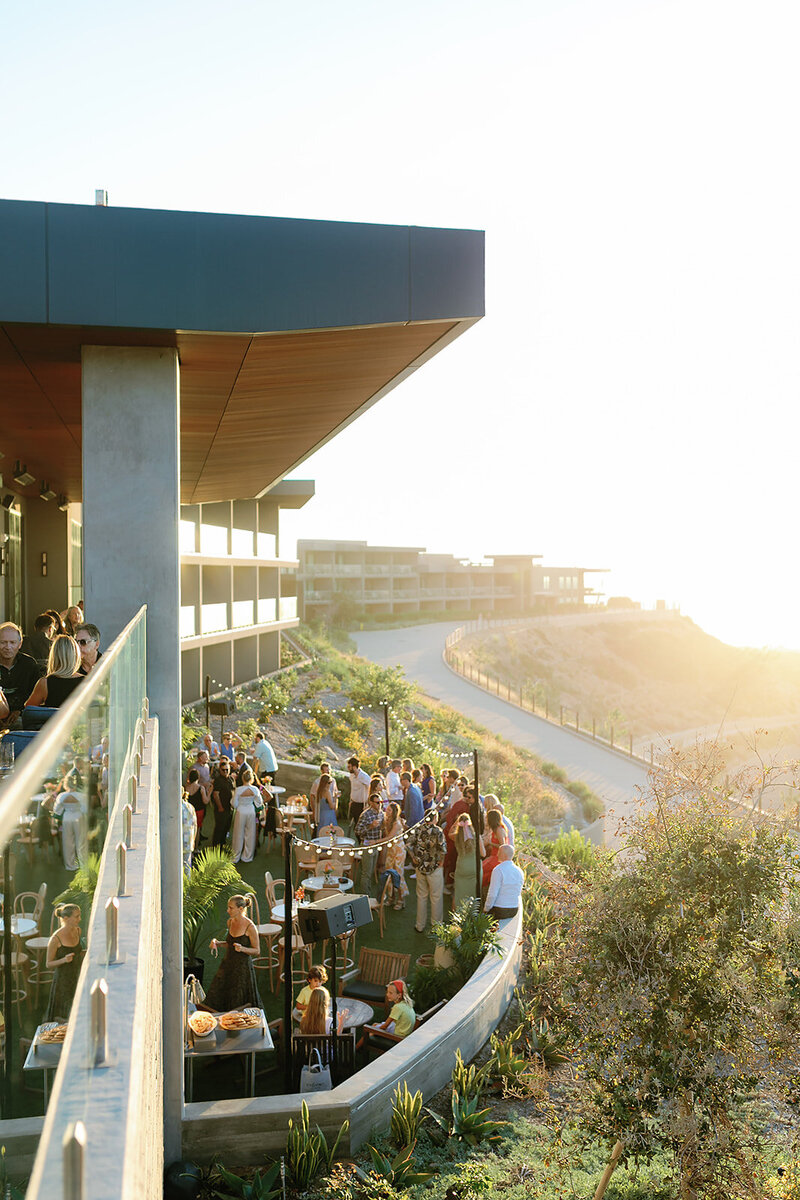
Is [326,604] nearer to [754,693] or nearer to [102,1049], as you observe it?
[754,693]

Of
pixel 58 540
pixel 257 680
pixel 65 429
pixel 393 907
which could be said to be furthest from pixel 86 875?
pixel 257 680

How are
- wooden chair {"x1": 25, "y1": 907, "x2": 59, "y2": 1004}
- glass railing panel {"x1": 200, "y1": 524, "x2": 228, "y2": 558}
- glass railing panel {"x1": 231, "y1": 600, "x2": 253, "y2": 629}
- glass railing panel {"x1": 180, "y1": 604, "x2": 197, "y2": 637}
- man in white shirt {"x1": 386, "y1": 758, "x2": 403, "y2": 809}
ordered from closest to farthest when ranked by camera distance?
1. wooden chair {"x1": 25, "y1": 907, "x2": 59, "y2": 1004}
2. man in white shirt {"x1": 386, "y1": 758, "x2": 403, "y2": 809}
3. glass railing panel {"x1": 180, "y1": 604, "x2": 197, "y2": 637}
4. glass railing panel {"x1": 200, "y1": 524, "x2": 228, "y2": 558}
5. glass railing panel {"x1": 231, "y1": 600, "x2": 253, "y2": 629}

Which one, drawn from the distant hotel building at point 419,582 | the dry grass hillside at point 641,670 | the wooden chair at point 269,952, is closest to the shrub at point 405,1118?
the wooden chair at point 269,952

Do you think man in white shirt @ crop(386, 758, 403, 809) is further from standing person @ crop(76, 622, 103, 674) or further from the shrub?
standing person @ crop(76, 622, 103, 674)

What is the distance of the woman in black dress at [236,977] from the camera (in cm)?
1016

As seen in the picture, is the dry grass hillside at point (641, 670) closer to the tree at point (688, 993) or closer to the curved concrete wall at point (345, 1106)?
the curved concrete wall at point (345, 1106)

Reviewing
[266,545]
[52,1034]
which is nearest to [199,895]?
[52,1034]

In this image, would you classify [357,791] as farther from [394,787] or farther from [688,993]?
[688,993]

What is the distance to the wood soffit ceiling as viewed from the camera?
27.9ft

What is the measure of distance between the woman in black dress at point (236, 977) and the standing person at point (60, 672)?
5.11 metres

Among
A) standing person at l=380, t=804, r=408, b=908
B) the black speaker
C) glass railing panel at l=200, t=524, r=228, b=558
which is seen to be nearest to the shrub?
the black speaker

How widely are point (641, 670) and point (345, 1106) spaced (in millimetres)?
108847

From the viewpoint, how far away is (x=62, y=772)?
7.06 feet

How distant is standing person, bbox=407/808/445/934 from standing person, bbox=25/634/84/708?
7476mm
